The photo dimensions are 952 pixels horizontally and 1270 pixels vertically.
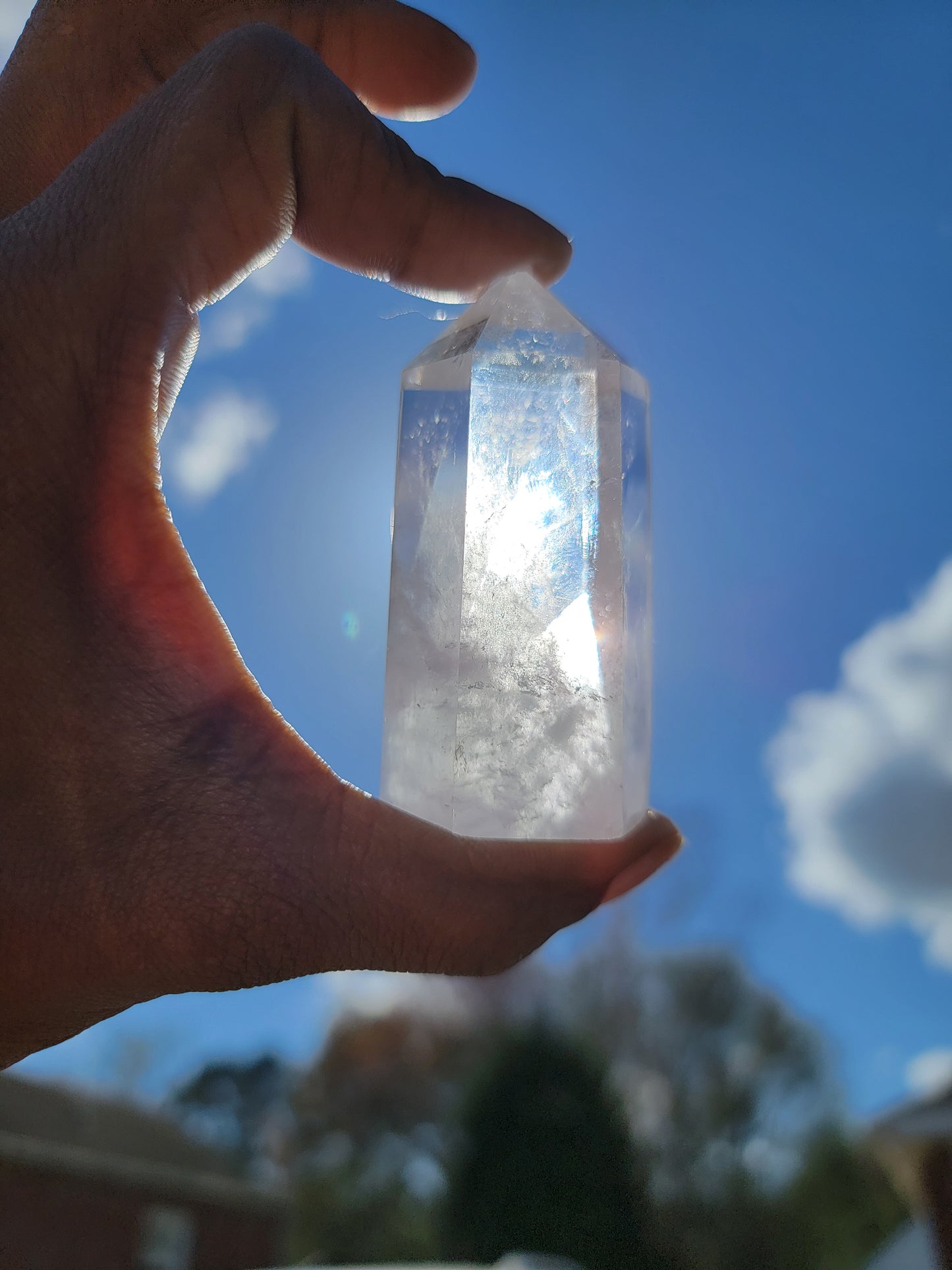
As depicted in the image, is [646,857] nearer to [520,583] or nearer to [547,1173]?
[520,583]

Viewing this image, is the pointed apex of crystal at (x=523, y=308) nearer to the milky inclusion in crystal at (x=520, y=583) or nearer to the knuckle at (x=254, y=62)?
the milky inclusion in crystal at (x=520, y=583)

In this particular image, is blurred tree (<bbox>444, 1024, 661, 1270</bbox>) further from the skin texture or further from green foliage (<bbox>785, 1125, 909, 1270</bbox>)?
the skin texture

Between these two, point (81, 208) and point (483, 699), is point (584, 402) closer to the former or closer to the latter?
point (483, 699)

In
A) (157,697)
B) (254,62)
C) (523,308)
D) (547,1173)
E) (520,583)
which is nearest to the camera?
(157,697)

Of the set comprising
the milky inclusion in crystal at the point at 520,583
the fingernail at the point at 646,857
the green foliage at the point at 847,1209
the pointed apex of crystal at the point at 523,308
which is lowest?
the green foliage at the point at 847,1209

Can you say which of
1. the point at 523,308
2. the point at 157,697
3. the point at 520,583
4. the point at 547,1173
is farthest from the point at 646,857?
the point at 547,1173

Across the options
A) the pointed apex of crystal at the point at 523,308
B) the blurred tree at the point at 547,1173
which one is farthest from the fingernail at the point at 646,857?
the blurred tree at the point at 547,1173
